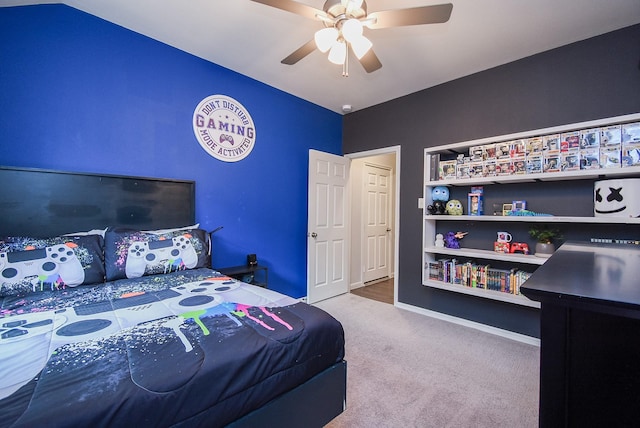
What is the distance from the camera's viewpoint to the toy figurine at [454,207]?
115 inches

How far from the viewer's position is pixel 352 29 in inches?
61.5

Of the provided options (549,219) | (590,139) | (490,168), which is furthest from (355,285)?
(590,139)

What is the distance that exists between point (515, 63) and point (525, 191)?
4.16ft

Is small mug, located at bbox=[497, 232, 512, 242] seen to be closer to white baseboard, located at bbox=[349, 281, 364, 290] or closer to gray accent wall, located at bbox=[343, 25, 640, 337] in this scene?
gray accent wall, located at bbox=[343, 25, 640, 337]

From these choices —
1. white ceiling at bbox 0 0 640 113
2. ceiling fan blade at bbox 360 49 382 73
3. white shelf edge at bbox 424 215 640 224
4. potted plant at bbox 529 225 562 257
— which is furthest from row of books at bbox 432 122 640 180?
ceiling fan blade at bbox 360 49 382 73

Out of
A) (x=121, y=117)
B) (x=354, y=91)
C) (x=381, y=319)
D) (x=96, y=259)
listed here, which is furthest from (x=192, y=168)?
(x=381, y=319)

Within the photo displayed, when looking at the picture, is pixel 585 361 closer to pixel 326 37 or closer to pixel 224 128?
pixel 326 37

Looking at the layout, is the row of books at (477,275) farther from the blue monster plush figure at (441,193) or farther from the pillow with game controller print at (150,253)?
the pillow with game controller print at (150,253)

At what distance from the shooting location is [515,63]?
105 inches

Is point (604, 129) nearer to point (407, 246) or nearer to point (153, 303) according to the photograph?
point (407, 246)

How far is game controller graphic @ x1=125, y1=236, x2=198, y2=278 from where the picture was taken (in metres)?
1.92

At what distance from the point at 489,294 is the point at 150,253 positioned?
2977 mm

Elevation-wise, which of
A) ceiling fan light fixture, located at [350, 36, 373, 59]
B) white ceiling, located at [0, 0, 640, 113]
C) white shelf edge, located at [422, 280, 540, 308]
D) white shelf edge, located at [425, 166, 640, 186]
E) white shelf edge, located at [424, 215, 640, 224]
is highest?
white ceiling, located at [0, 0, 640, 113]

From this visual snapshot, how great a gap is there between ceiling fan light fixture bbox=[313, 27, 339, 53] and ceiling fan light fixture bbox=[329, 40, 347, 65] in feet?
0.14
